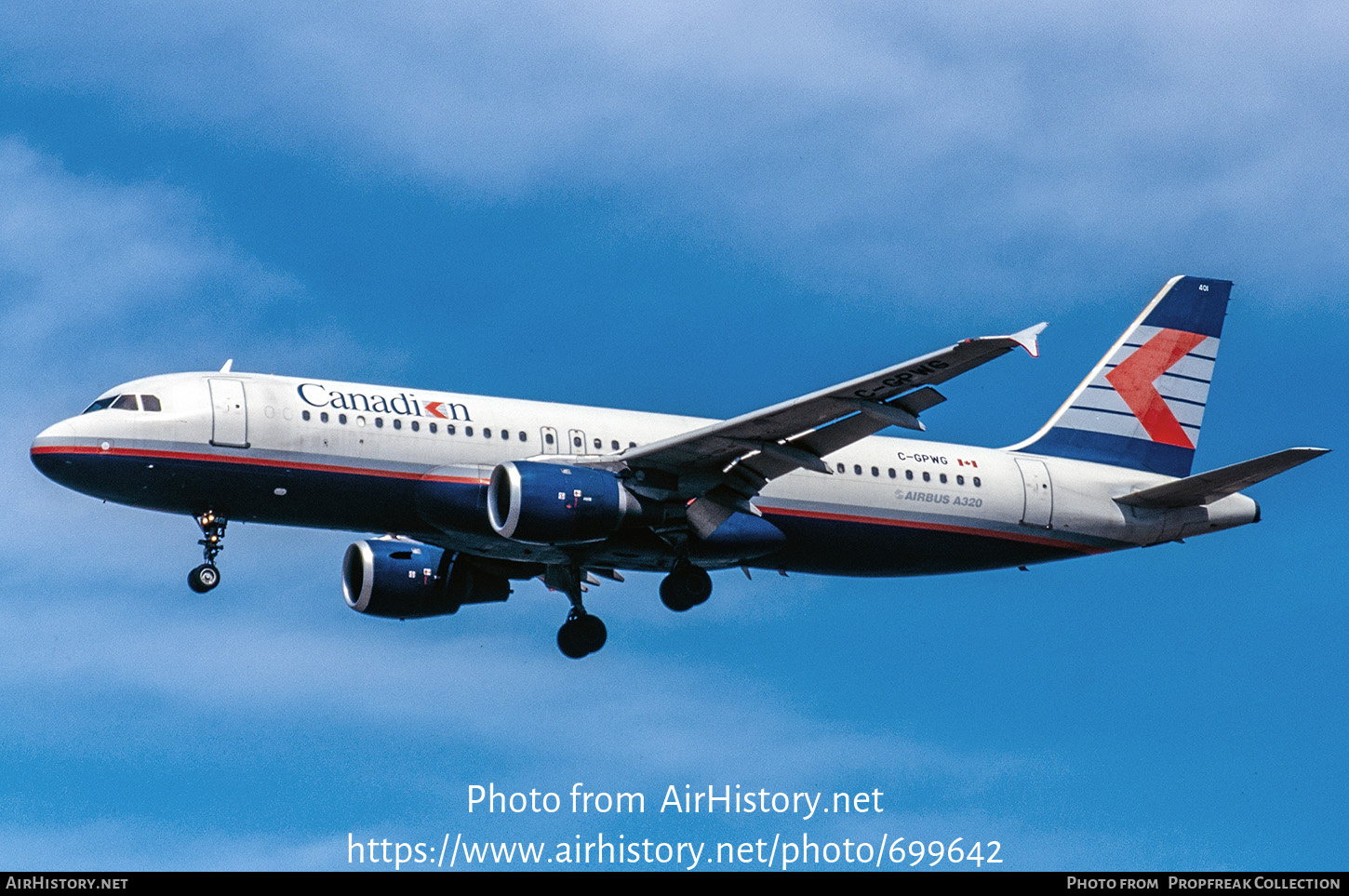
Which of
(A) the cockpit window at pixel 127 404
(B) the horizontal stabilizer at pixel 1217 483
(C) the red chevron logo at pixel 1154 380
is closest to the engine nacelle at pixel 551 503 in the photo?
(A) the cockpit window at pixel 127 404

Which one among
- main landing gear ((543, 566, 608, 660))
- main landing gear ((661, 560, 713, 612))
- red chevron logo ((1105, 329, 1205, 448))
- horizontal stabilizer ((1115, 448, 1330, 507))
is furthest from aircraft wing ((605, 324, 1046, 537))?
red chevron logo ((1105, 329, 1205, 448))

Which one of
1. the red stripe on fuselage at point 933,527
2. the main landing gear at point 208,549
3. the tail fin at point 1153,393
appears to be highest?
the tail fin at point 1153,393

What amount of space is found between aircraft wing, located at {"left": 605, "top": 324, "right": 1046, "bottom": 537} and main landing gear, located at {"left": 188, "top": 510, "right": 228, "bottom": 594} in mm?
7571

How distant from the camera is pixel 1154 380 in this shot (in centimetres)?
4475

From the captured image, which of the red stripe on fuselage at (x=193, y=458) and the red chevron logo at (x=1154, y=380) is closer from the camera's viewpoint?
the red stripe on fuselage at (x=193, y=458)

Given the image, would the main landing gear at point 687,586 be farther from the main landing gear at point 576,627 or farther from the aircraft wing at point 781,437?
the main landing gear at point 576,627

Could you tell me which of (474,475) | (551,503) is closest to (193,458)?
(474,475)

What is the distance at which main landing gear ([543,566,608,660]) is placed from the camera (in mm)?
39375

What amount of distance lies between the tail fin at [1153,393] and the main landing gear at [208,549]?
1888 centimetres

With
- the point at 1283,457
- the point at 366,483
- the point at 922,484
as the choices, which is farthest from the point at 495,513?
the point at 1283,457

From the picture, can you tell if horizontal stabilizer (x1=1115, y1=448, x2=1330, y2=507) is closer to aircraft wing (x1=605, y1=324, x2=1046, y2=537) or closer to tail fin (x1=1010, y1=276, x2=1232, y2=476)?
tail fin (x1=1010, y1=276, x2=1232, y2=476)

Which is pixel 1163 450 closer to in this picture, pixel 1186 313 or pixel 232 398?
pixel 1186 313

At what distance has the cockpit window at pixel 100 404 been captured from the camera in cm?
3466

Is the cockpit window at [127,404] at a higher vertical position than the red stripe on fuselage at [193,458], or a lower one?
higher
